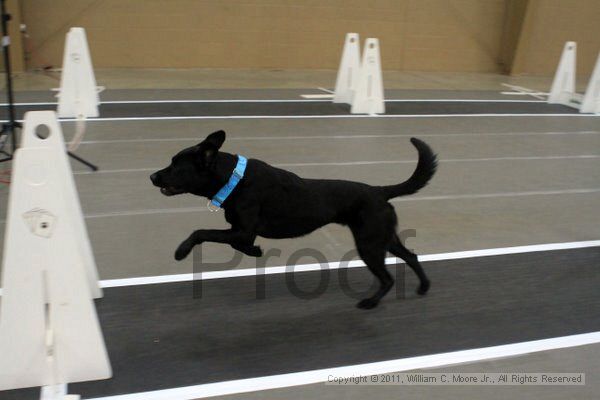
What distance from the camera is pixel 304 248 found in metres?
4.29

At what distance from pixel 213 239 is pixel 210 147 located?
1.69 ft

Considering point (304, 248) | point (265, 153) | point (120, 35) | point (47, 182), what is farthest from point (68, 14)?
point (47, 182)

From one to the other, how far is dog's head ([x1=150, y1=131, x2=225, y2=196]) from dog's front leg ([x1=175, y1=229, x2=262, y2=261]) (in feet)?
0.77

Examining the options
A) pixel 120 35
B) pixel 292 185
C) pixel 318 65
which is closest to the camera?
pixel 292 185

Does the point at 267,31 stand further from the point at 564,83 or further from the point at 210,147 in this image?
the point at 210,147

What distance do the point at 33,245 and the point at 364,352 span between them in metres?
1.75

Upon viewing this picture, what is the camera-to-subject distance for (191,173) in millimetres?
2988

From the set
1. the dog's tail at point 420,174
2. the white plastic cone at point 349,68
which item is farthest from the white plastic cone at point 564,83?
the dog's tail at point 420,174

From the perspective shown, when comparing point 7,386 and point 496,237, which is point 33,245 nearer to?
point 7,386

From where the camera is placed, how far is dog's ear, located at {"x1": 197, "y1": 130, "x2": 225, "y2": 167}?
2.92 m

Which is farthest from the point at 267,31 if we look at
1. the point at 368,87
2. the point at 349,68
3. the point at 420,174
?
the point at 420,174

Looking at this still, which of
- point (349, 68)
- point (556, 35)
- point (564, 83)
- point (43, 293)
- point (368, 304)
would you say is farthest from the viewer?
point (556, 35)

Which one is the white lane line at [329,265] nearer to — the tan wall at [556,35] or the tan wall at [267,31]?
the tan wall at [267,31]

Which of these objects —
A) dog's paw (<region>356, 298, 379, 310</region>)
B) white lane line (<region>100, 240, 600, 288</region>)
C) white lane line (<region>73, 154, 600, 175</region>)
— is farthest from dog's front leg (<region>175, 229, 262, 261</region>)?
white lane line (<region>73, 154, 600, 175</region>)
